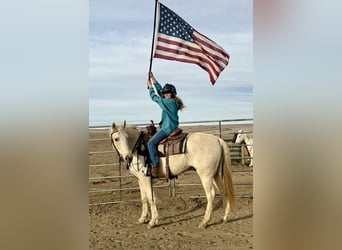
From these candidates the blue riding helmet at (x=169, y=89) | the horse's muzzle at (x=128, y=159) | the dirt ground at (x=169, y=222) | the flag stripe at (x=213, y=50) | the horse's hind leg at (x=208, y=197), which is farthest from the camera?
the horse's muzzle at (x=128, y=159)

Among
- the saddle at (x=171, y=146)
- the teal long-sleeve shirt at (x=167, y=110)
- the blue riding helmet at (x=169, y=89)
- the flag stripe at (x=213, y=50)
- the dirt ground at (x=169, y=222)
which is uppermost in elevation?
the flag stripe at (x=213, y=50)

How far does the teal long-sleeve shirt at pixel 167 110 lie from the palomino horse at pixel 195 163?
19 centimetres

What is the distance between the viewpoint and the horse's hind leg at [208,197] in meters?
1.98

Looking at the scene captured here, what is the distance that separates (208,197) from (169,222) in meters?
0.24

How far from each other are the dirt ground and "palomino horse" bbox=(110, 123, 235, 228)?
0.05 m

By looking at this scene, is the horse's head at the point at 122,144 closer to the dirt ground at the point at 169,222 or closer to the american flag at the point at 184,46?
the dirt ground at the point at 169,222

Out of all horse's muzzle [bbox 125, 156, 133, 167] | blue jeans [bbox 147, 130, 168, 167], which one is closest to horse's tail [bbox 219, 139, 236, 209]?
blue jeans [bbox 147, 130, 168, 167]

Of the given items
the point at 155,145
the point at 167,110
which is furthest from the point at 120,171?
the point at 167,110

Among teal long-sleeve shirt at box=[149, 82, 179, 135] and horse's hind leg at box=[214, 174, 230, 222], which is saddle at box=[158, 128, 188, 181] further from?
horse's hind leg at box=[214, 174, 230, 222]

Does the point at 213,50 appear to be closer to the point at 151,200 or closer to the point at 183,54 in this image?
the point at 183,54

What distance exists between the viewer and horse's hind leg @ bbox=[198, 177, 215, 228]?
1.98 m

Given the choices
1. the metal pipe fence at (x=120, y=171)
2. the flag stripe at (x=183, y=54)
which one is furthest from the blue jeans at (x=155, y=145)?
the flag stripe at (x=183, y=54)
